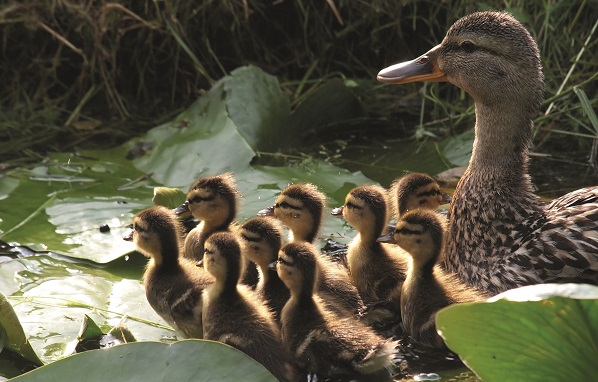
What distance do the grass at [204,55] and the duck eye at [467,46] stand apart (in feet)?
4.75

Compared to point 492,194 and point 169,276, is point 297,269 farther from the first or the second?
point 492,194

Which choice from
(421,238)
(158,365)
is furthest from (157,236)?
(158,365)

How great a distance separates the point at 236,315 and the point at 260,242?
16.5 inches

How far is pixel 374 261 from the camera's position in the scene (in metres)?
4.20

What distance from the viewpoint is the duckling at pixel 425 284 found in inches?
150

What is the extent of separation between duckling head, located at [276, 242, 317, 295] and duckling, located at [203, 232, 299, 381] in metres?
0.14

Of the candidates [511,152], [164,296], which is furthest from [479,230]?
[164,296]

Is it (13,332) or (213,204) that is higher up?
(213,204)

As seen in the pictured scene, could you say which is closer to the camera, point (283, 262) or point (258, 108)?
point (283, 262)

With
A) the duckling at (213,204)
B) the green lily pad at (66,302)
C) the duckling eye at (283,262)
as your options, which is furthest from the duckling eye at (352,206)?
the green lily pad at (66,302)

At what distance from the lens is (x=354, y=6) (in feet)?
20.8

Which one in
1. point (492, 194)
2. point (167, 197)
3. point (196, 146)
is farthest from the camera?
point (196, 146)

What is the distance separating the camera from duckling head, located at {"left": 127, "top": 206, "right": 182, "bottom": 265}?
4016mm

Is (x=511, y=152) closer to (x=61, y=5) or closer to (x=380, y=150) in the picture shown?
(x=380, y=150)
